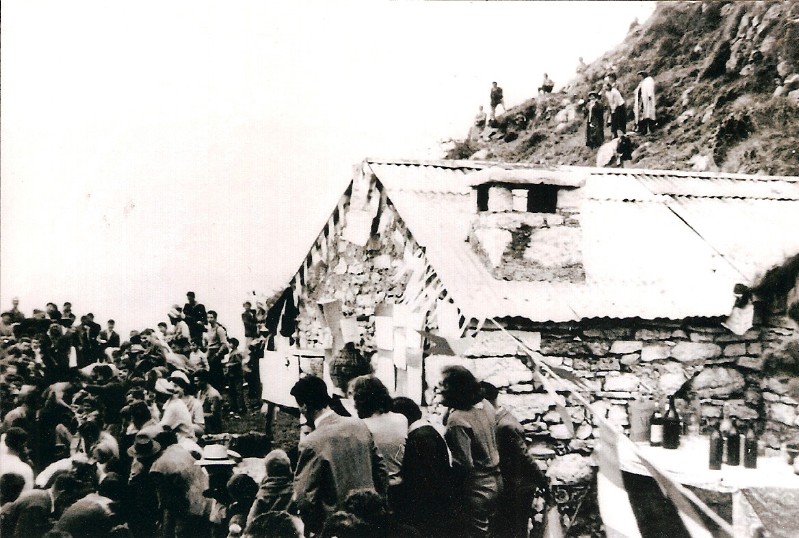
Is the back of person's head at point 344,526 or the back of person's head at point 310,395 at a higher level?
the back of person's head at point 310,395

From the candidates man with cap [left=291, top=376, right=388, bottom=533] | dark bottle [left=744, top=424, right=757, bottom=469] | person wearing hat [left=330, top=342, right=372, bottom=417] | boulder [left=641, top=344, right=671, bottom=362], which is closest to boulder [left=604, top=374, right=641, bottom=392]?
boulder [left=641, top=344, right=671, bottom=362]

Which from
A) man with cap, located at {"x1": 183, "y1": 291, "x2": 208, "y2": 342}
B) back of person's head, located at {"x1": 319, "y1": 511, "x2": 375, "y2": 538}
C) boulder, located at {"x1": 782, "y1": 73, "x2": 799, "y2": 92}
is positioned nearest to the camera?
back of person's head, located at {"x1": 319, "y1": 511, "x2": 375, "y2": 538}

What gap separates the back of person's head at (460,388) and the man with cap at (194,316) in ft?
7.15

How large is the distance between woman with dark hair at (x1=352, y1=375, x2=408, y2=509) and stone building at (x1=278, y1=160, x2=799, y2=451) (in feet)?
1.39

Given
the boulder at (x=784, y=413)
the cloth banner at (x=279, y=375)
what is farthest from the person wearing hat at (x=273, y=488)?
the boulder at (x=784, y=413)

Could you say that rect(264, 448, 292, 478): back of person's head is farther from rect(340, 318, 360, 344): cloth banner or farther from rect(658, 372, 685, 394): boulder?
rect(658, 372, 685, 394): boulder

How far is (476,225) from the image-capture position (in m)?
4.62

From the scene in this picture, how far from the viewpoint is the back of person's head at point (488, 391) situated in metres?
4.24

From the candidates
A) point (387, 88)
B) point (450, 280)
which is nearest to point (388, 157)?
point (387, 88)

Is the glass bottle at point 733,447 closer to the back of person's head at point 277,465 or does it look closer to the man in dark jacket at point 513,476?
the man in dark jacket at point 513,476

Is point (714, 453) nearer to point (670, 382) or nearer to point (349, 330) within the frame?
point (670, 382)

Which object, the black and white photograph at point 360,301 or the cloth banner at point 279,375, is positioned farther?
the cloth banner at point 279,375

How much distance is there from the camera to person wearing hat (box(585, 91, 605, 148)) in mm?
9398

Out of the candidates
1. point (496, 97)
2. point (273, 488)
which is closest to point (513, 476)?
point (273, 488)
